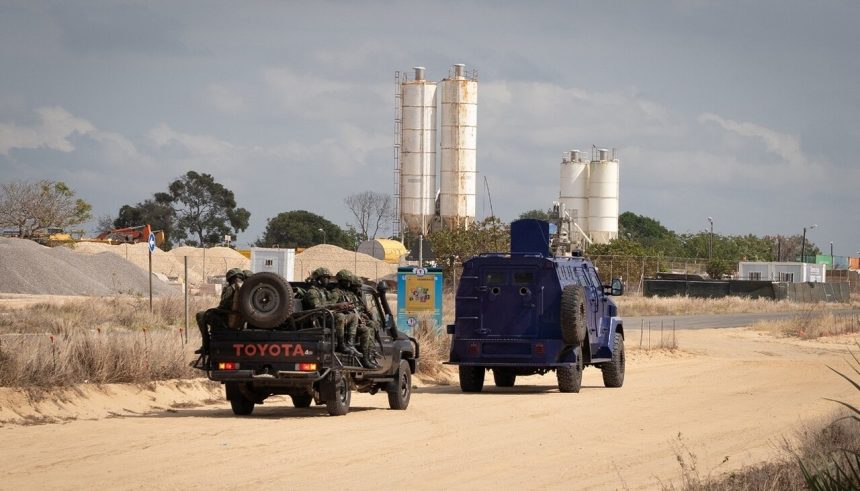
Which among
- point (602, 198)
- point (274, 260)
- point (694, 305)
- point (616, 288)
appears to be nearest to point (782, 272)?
point (602, 198)

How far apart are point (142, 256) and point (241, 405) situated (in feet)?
214

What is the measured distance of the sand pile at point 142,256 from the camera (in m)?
80.8

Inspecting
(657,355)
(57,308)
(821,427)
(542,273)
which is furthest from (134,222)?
(821,427)

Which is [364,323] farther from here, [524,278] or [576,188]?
[576,188]

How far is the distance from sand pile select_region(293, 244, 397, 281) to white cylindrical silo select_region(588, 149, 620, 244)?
22413mm

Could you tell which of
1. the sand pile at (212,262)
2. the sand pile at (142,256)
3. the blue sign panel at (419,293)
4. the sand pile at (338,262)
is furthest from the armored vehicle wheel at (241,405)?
the sand pile at (142,256)

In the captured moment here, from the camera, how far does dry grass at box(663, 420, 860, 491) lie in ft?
34.9

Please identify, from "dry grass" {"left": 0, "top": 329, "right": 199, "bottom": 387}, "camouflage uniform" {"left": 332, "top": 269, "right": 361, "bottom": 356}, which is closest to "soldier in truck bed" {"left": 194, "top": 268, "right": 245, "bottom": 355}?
"camouflage uniform" {"left": 332, "top": 269, "right": 361, "bottom": 356}

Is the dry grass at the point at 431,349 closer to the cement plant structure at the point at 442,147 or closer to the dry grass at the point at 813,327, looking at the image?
the dry grass at the point at 813,327

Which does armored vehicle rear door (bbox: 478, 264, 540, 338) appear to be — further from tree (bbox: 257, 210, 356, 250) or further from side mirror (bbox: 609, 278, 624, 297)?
tree (bbox: 257, 210, 356, 250)

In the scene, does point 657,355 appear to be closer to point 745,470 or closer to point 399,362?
point 399,362

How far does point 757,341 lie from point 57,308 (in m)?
24.6

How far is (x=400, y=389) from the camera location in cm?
1920

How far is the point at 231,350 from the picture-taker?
676 inches
